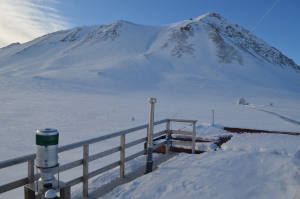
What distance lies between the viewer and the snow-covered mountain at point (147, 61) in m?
54.2

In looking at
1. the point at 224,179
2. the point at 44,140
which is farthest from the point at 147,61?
the point at 44,140

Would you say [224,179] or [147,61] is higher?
[147,61]

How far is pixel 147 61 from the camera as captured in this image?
2876 inches

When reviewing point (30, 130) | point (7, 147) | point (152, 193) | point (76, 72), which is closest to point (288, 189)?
point (152, 193)

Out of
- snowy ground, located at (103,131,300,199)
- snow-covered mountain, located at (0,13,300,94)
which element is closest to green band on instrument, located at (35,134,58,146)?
snowy ground, located at (103,131,300,199)

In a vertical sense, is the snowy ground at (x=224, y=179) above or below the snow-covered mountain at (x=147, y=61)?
below

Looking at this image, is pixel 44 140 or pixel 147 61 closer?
pixel 44 140

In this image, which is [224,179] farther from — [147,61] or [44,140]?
[147,61]

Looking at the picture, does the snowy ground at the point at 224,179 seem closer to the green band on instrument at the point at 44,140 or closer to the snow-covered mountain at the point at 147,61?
the green band on instrument at the point at 44,140

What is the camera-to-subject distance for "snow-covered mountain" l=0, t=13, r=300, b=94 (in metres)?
54.2

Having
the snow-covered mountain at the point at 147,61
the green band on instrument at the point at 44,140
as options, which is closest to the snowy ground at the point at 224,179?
the green band on instrument at the point at 44,140

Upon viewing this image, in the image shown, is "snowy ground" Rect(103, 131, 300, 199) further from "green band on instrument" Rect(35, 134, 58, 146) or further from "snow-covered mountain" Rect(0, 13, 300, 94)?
"snow-covered mountain" Rect(0, 13, 300, 94)

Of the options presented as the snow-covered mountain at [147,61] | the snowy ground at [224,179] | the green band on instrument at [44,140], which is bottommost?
the snowy ground at [224,179]

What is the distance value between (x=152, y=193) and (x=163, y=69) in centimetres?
6573
